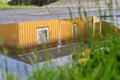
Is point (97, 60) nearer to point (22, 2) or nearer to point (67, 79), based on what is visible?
point (67, 79)

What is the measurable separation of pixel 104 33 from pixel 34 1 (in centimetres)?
1553

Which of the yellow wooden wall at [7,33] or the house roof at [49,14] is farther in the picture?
the house roof at [49,14]

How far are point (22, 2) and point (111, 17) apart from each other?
15.6 meters

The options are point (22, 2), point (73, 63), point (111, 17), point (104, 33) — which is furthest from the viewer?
point (22, 2)

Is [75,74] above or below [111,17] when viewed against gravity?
below

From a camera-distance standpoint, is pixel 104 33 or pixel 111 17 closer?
pixel 111 17

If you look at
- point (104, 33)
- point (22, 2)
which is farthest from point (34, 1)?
point (104, 33)

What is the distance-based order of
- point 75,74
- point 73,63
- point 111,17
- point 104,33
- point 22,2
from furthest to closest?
point 22,2, point 104,33, point 111,17, point 73,63, point 75,74

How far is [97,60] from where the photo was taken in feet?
3.16

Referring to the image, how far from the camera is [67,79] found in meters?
0.76

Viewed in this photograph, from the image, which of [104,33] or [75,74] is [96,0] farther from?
[75,74]

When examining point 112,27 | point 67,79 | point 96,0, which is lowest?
point 67,79

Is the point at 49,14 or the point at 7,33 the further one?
the point at 49,14

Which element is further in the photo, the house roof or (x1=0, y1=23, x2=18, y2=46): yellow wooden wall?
the house roof
